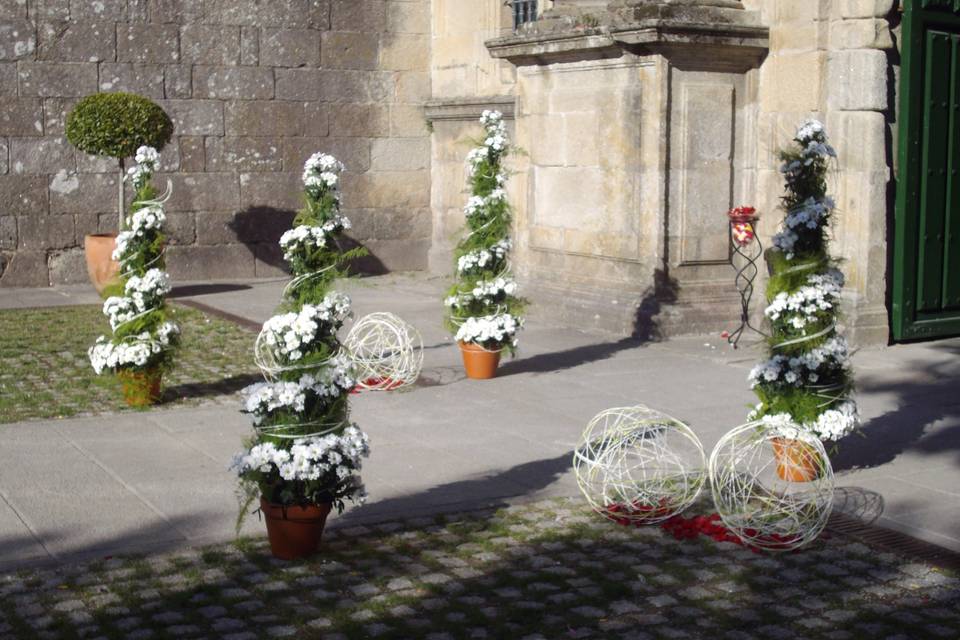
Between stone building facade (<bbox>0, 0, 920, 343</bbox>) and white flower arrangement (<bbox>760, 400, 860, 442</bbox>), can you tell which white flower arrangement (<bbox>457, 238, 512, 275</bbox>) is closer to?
stone building facade (<bbox>0, 0, 920, 343</bbox>)

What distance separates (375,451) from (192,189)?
8.04 meters

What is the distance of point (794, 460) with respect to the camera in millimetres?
6262

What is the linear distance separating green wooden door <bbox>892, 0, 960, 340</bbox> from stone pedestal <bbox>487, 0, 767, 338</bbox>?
119cm

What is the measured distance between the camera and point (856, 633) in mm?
4441

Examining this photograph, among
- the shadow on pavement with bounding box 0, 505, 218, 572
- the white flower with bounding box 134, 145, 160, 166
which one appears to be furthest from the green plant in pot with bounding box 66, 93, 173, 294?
the shadow on pavement with bounding box 0, 505, 218, 572

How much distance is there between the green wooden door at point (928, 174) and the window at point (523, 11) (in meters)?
4.83

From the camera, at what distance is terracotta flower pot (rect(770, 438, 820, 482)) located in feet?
19.9

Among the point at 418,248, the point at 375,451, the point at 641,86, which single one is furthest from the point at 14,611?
the point at 418,248

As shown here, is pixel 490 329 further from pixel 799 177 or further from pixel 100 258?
pixel 100 258

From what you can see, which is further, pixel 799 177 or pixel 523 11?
pixel 523 11

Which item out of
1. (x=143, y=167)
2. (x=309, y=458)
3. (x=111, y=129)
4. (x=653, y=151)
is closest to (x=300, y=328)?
(x=309, y=458)

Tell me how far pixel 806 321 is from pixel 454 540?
1971mm

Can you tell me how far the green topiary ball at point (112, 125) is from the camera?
40.7ft

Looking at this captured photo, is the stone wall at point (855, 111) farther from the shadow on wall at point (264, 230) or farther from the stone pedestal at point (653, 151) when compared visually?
the shadow on wall at point (264, 230)
